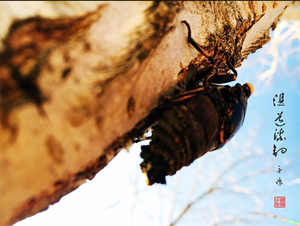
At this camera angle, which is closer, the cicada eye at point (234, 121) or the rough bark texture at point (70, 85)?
the rough bark texture at point (70, 85)

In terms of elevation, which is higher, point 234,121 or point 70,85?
point 234,121

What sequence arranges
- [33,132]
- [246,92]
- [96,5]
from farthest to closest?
[246,92] → [96,5] → [33,132]

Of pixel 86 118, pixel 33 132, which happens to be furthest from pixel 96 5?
pixel 33 132

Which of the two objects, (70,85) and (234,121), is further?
(234,121)

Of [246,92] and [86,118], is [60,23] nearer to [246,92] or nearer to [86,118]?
[86,118]

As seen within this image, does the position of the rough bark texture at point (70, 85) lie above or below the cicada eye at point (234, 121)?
below

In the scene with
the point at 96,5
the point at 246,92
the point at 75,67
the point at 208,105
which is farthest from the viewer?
the point at 246,92
